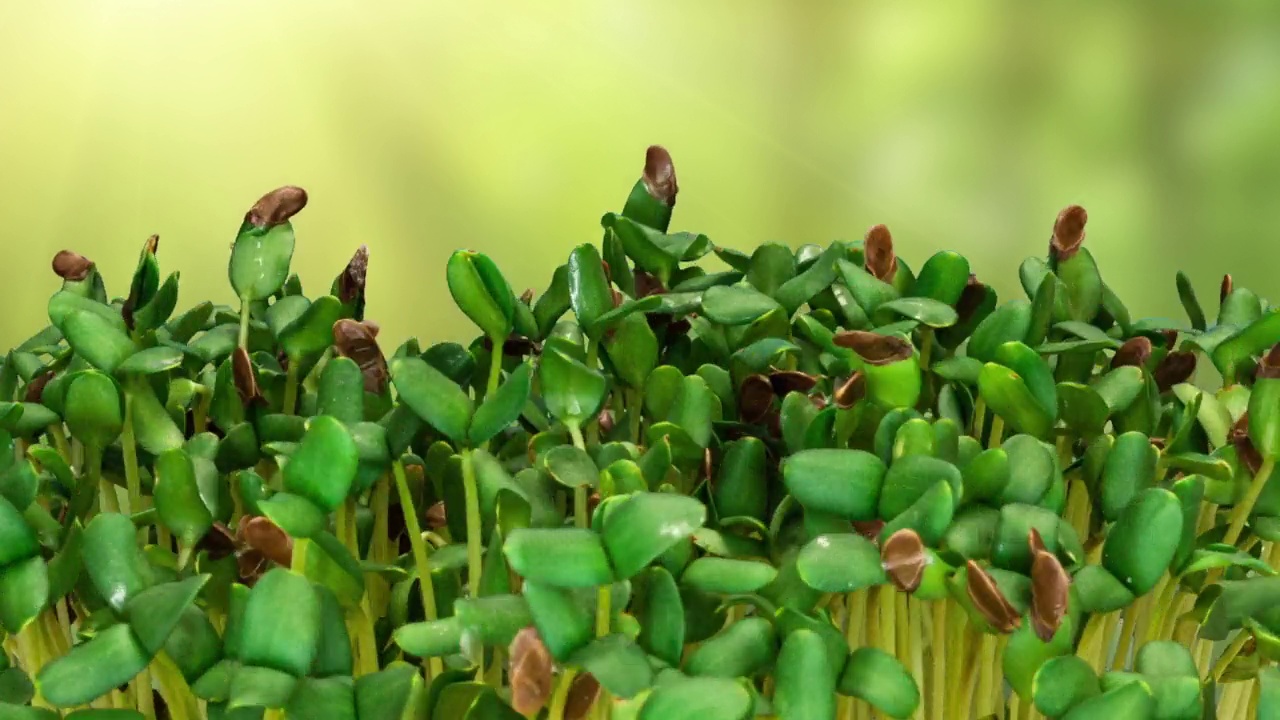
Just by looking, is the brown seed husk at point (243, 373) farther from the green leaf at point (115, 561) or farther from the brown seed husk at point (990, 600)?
the brown seed husk at point (990, 600)

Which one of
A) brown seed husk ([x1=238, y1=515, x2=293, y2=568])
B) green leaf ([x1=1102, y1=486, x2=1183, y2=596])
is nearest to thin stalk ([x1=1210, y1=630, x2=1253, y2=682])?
green leaf ([x1=1102, y1=486, x2=1183, y2=596])

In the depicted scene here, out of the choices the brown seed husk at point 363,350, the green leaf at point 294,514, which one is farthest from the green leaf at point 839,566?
the brown seed husk at point 363,350

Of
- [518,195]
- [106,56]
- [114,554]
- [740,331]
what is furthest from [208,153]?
[114,554]

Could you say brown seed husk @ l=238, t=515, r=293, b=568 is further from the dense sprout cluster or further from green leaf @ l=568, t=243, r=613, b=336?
green leaf @ l=568, t=243, r=613, b=336

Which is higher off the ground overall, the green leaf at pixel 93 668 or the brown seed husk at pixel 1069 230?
the brown seed husk at pixel 1069 230

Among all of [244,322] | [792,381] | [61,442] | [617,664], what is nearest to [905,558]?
[617,664]

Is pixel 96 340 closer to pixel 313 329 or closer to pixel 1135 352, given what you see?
pixel 313 329

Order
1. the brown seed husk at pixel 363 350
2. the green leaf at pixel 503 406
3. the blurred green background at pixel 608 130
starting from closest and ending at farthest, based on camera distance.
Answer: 1. the green leaf at pixel 503 406
2. the brown seed husk at pixel 363 350
3. the blurred green background at pixel 608 130

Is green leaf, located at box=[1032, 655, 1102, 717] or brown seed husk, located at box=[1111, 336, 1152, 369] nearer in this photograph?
green leaf, located at box=[1032, 655, 1102, 717]
